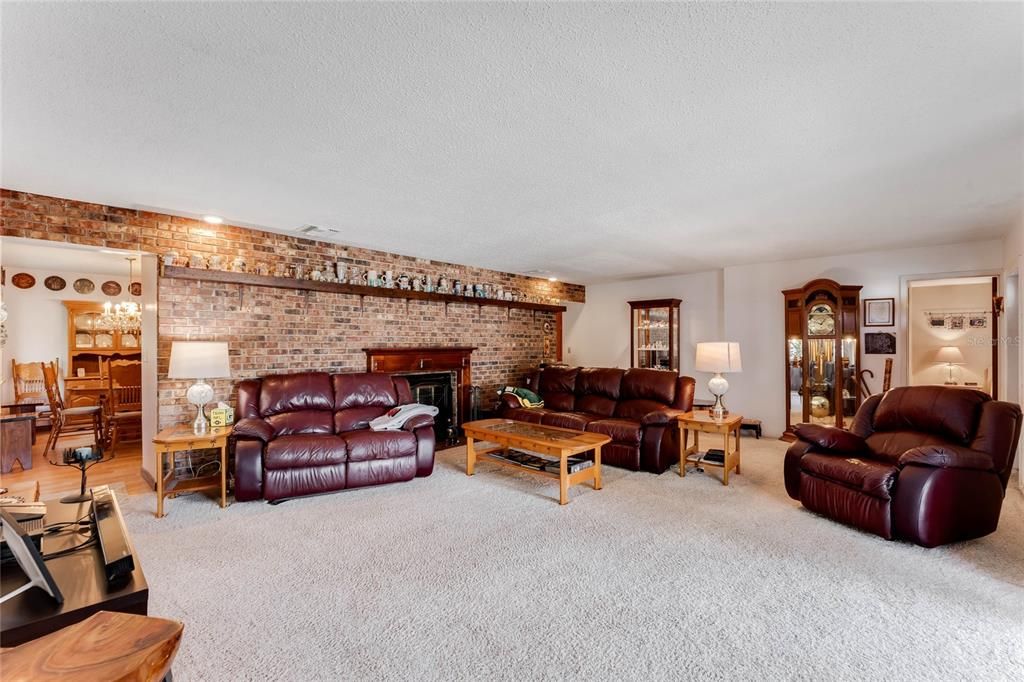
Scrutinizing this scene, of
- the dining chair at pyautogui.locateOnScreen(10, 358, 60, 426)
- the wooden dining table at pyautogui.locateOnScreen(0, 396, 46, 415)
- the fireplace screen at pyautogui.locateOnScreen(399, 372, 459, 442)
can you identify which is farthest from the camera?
the dining chair at pyautogui.locateOnScreen(10, 358, 60, 426)

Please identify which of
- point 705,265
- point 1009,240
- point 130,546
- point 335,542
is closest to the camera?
point 130,546

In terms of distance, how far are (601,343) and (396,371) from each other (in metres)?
3.86

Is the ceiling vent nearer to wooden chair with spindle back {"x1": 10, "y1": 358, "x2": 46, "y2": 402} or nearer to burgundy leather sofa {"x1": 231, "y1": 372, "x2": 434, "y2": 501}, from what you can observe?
burgundy leather sofa {"x1": 231, "y1": 372, "x2": 434, "y2": 501}

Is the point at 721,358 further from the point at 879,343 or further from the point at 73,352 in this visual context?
the point at 73,352

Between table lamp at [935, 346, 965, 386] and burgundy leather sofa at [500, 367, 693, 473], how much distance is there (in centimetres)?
360

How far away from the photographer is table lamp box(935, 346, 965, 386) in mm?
5969

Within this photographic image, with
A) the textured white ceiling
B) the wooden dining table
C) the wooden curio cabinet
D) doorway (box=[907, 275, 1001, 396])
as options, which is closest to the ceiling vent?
the textured white ceiling

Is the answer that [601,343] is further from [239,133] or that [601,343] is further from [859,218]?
[239,133]

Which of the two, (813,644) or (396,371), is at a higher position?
(396,371)

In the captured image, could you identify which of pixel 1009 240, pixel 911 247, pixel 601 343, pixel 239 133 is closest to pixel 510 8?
pixel 239 133

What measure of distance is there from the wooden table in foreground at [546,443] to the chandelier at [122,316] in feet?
19.9

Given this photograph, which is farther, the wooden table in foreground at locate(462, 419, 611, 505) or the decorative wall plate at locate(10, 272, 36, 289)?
the decorative wall plate at locate(10, 272, 36, 289)

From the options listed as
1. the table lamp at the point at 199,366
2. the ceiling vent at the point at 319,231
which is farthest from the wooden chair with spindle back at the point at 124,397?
the ceiling vent at the point at 319,231

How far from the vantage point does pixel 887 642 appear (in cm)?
199
